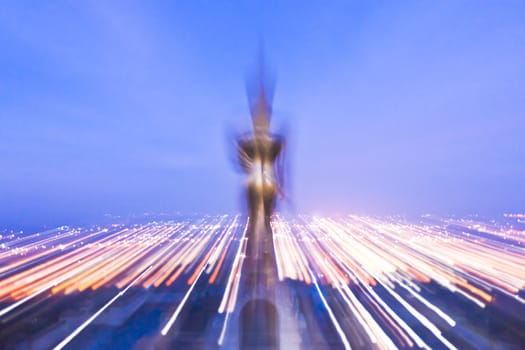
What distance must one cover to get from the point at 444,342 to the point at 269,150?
3.86 metres

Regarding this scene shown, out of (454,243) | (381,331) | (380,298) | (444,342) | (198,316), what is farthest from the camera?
(454,243)

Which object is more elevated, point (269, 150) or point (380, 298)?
point (269, 150)

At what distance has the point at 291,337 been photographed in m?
4.70

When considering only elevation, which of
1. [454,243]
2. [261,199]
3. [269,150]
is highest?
[269,150]

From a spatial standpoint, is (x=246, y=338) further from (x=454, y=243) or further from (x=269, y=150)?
(x=454, y=243)

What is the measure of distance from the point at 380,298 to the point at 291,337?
2638 mm

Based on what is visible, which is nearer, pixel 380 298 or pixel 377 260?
pixel 380 298

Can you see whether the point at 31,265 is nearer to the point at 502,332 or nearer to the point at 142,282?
the point at 142,282

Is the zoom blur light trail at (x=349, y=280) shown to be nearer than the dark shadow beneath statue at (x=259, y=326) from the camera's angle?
No

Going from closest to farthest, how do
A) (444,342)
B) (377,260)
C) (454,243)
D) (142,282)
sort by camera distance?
(444,342) → (142,282) → (377,260) → (454,243)

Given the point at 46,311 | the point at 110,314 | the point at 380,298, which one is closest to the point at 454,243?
the point at 380,298

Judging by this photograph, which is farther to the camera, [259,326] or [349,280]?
[349,280]

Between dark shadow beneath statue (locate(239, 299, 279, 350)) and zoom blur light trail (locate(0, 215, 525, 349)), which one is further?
zoom blur light trail (locate(0, 215, 525, 349))

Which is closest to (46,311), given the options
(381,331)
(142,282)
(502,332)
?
(142,282)
